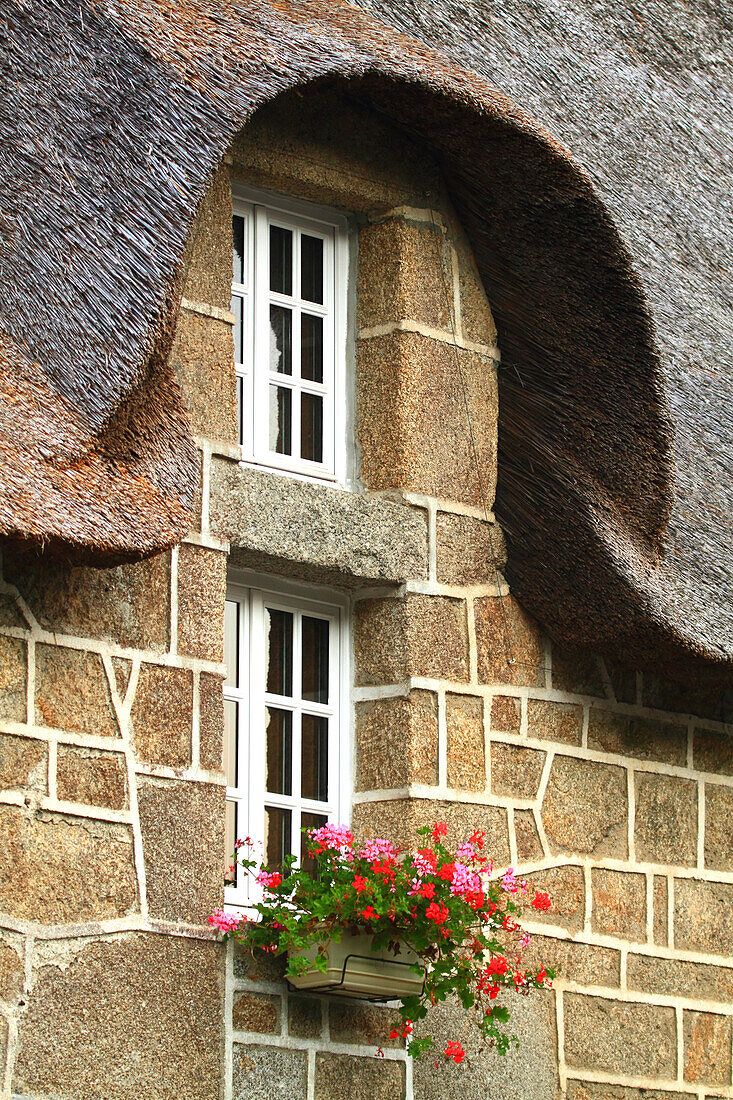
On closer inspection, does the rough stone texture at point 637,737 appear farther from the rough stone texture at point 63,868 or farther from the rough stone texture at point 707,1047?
the rough stone texture at point 63,868

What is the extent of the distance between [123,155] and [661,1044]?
11.2ft

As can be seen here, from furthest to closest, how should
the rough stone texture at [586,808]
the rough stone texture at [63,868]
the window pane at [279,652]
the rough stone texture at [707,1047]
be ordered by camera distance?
the rough stone texture at [707,1047], the rough stone texture at [586,808], the window pane at [279,652], the rough stone texture at [63,868]

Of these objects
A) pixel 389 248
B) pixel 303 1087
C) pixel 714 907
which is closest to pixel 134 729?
pixel 303 1087

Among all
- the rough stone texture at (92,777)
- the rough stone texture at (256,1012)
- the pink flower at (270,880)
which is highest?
the rough stone texture at (92,777)

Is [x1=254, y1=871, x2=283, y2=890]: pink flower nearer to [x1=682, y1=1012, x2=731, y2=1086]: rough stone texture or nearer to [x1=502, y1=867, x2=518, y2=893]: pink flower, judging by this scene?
[x1=502, y1=867, x2=518, y2=893]: pink flower

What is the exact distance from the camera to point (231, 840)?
591 cm

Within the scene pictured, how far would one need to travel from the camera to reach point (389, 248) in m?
6.63

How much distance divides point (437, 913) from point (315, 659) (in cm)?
112

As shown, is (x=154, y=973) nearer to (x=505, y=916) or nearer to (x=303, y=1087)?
(x=303, y=1087)

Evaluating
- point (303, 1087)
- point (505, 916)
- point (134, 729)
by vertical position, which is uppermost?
point (134, 729)

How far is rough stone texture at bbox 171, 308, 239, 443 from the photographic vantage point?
5914 millimetres

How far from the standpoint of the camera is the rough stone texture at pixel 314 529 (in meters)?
5.94

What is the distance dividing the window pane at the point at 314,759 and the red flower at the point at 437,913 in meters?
0.75

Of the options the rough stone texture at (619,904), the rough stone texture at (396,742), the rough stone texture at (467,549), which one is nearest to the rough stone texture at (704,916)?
the rough stone texture at (619,904)
